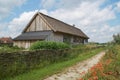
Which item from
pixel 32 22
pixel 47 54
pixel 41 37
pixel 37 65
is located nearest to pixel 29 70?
pixel 37 65

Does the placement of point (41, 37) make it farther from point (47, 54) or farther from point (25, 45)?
point (47, 54)

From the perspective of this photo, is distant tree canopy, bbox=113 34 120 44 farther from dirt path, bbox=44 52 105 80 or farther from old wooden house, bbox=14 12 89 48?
dirt path, bbox=44 52 105 80

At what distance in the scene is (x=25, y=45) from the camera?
29.0 metres

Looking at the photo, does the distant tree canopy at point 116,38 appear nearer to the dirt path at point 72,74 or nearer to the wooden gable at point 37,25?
the wooden gable at point 37,25

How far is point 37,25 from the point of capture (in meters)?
30.5

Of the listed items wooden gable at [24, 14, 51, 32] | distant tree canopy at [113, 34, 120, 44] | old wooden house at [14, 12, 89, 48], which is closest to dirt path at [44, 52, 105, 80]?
old wooden house at [14, 12, 89, 48]

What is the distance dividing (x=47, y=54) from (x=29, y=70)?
10.1ft

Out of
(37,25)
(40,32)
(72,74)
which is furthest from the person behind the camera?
(37,25)

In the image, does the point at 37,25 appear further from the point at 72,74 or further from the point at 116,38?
the point at 116,38

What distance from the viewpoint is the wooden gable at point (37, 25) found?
96.9 feet

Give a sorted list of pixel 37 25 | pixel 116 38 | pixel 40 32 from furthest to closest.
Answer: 1. pixel 116 38
2. pixel 37 25
3. pixel 40 32

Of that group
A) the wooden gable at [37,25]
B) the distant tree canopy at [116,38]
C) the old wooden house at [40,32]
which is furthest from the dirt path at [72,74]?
the distant tree canopy at [116,38]

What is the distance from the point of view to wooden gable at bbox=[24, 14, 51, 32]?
29.5 meters

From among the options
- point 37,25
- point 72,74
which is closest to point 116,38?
point 37,25
